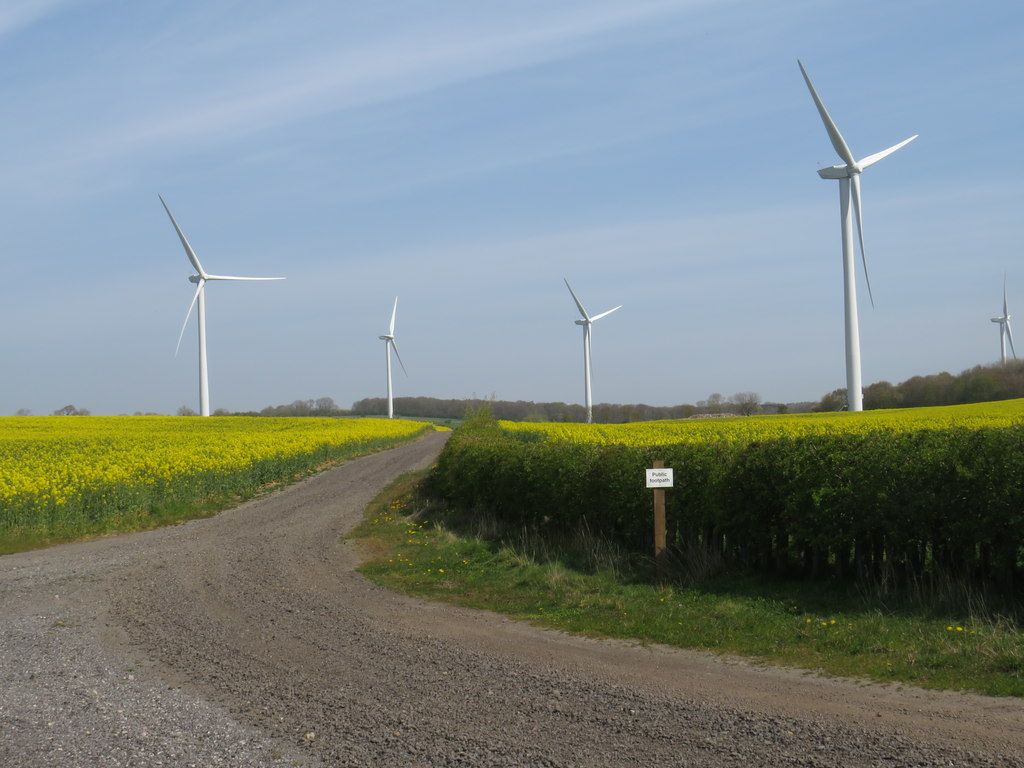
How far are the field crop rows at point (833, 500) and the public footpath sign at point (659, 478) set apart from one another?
0.54 metres

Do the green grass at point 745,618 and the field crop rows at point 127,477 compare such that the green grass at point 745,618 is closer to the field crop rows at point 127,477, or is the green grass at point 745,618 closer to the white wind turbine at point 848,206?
the field crop rows at point 127,477

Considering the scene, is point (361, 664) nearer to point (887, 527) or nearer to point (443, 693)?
point (443, 693)

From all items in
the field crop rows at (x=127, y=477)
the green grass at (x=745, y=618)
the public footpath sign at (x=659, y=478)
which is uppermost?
the public footpath sign at (x=659, y=478)

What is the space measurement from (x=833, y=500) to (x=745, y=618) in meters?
1.92

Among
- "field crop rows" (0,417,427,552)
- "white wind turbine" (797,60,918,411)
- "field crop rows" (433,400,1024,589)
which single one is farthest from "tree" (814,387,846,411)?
"field crop rows" (433,400,1024,589)

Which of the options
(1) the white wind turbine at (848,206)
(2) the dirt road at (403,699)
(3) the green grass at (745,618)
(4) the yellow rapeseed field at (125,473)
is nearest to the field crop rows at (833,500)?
(3) the green grass at (745,618)

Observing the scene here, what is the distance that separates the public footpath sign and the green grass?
53.1 inches

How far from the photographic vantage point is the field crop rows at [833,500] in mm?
9992

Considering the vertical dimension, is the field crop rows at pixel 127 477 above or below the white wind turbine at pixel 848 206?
below

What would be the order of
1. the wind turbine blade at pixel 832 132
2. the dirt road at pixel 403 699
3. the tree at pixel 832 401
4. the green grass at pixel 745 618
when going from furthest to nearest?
the tree at pixel 832 401 → the wind turbine blade at pixel 832 132 → the green grass at pixel 745 618 → the dirt road at pixel 403 699

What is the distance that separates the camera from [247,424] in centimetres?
6931

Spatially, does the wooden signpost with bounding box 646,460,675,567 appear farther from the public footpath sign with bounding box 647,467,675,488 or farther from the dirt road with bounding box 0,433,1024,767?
the dirt road with bounding box 0,433,1024,767

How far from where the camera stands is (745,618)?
10328 mm

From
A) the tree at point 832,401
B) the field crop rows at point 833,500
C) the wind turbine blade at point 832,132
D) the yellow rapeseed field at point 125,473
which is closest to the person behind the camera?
the field crop rows at point 833,500
